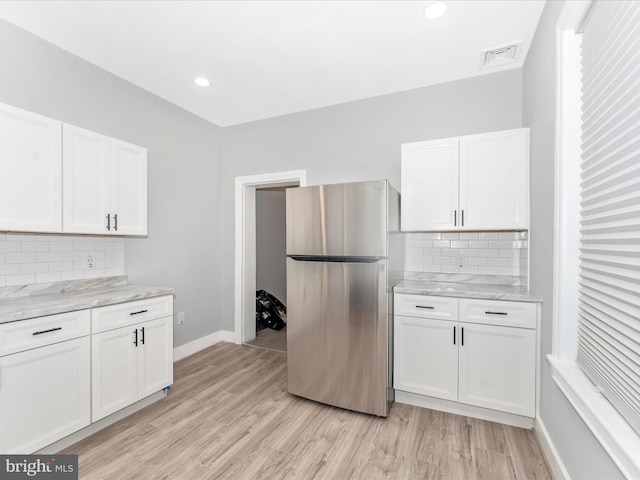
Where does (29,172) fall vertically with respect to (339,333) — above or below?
above

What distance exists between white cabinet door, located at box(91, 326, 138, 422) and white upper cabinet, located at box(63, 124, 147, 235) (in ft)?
2.54

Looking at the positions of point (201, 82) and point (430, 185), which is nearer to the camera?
point (430, 185)

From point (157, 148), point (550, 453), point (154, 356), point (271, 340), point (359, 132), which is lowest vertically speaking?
point (271, 340)

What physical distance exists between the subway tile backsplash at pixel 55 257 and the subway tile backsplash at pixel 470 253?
2.66m

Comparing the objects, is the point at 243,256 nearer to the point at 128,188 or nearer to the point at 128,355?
the point at 128,188

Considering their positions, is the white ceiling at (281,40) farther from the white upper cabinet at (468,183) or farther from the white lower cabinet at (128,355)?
the white lower cabinet at (128,355)

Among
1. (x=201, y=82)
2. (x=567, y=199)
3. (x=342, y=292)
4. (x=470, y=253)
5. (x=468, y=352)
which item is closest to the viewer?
(x=567, y=199)

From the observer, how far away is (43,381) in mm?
1697

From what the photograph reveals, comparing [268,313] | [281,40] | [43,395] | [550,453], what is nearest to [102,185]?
[43,395]

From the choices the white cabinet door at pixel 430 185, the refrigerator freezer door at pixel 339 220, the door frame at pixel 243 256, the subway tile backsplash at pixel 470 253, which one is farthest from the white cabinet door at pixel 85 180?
the subway tile backsplash at pixel 470 253

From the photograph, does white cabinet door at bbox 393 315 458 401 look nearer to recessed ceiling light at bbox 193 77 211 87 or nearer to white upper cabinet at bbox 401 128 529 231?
white upper cabinet at bbox 401 128 529 231

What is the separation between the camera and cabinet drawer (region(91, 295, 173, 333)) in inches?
77.4

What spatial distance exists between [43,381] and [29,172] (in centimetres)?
124

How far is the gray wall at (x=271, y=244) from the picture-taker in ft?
16.8
